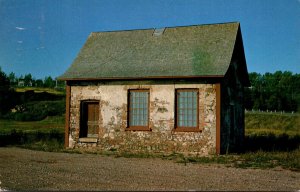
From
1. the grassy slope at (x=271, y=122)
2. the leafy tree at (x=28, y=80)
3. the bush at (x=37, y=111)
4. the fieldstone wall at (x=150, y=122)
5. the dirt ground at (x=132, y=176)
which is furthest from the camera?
the leafy tree at (x=28, y=80)

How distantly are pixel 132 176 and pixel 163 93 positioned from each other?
7315 mm

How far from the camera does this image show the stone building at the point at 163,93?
16531 mm

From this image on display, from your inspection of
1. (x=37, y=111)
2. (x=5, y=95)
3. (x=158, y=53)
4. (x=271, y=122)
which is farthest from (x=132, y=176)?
(x=37, y=111)

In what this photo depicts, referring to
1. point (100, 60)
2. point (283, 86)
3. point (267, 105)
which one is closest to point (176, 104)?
point (100, 60)

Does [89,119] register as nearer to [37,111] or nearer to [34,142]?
[34,142]

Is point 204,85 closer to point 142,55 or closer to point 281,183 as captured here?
point 142,55

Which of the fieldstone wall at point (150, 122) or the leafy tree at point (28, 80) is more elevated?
the leafy tree at point (28, 80)

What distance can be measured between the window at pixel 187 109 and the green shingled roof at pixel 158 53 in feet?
2.80

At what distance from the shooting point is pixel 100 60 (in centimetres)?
1942

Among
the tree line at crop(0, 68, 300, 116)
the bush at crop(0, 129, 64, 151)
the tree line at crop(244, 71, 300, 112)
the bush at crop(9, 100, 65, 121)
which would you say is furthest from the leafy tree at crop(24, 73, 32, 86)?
the bush at crop(0, 129, 64, 151)

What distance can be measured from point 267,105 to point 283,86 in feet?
59.5

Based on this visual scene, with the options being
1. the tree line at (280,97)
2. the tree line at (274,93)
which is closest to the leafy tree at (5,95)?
the tree line at (274,93)

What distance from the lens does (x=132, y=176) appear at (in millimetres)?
10281

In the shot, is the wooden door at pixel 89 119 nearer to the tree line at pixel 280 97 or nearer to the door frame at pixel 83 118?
the door frame at pixel 83 118
